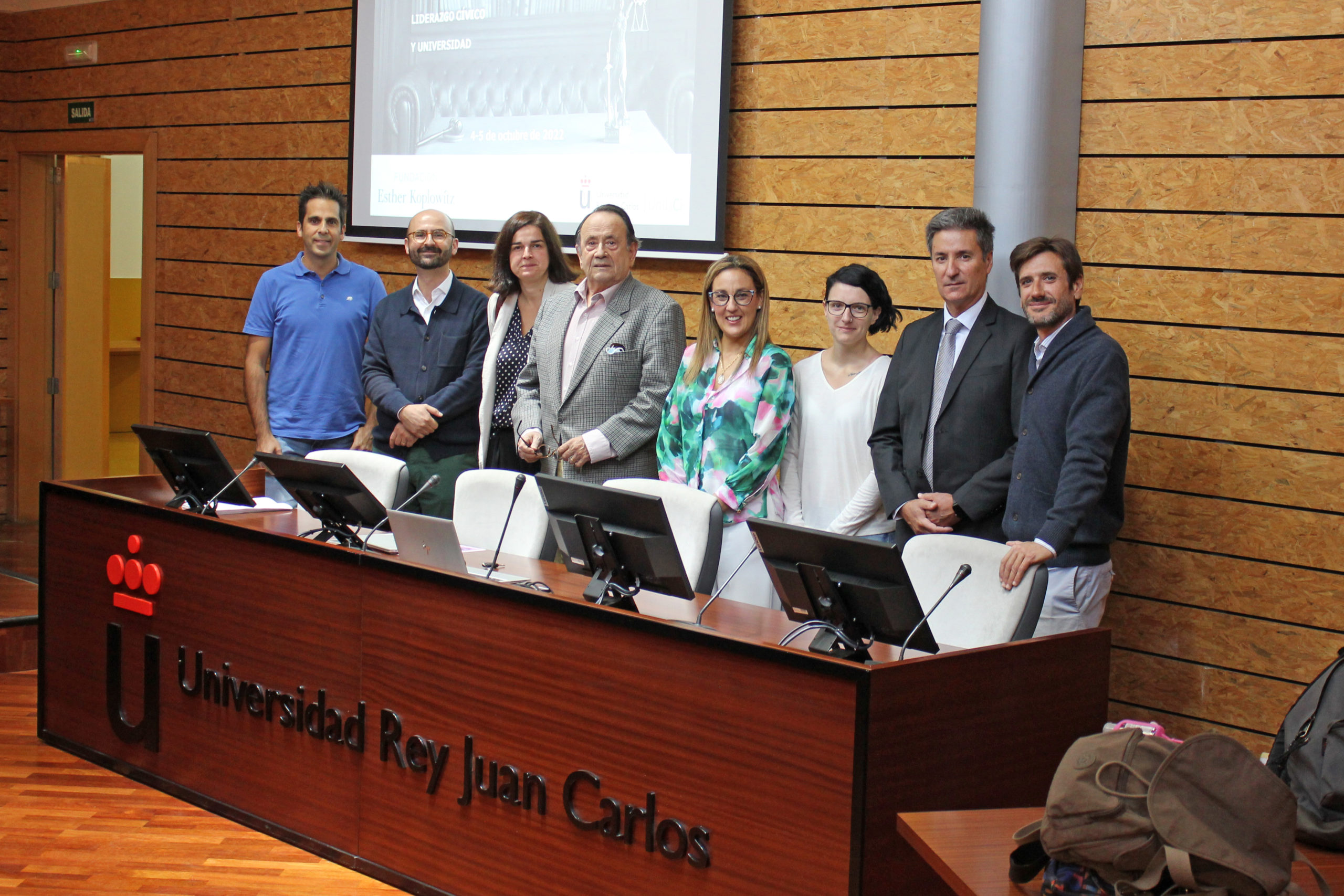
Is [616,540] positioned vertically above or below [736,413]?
below

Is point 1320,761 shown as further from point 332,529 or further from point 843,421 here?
point 332,529

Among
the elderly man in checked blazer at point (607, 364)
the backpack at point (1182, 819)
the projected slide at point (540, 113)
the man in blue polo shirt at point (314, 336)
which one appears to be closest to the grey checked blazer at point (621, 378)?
the elderly man in checked blazer at point (607, 364)

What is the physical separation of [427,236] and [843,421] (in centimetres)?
186

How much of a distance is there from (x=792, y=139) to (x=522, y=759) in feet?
9.68

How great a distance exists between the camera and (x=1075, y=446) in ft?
10.8

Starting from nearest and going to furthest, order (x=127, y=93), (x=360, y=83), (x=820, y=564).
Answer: (x=820, y=564)
(x=360, y=83)
(x=127, y=93)

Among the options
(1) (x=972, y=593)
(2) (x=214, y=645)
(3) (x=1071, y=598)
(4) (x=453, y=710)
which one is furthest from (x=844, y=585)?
(2) (x=214, y=645)

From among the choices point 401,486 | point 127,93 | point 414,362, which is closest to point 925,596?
point 401,486

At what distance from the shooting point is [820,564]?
2.50 meters

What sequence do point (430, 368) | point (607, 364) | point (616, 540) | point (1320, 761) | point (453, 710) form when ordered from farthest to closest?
point (430, 368), point (607, 364), point (453, 710), point (616, 540), point (1320, 761)

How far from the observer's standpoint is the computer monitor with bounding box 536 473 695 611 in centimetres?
282

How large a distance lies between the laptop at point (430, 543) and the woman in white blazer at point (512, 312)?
139 cm

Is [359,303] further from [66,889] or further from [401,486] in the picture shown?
[66,889]

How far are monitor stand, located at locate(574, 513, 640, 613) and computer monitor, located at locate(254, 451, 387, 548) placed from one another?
0.63 m
